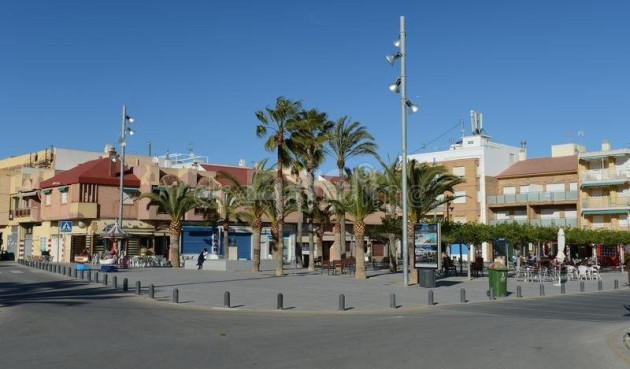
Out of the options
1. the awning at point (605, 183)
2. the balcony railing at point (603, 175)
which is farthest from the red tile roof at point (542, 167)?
the awning at point (605, 183)

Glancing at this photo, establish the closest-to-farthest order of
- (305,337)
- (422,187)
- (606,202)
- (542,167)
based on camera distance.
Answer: (305,337), (422,187), (606,202), (542,167)

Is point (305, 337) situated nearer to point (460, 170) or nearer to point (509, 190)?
point (460, 170)

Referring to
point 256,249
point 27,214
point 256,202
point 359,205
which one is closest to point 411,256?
point 359,205

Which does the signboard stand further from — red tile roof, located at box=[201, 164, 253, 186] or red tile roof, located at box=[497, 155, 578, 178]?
red tile roof, located at box=[497, 155, 578, 178]

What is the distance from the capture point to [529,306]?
1938 centimetres

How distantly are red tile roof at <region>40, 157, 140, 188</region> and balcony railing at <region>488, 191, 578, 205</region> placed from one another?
3862 cm

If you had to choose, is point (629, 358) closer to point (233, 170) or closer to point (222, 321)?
point (222, 321)

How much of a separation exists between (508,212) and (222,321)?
58743 millimetres

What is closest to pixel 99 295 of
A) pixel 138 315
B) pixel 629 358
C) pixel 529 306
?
pixel 138 315

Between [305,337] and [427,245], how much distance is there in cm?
1670

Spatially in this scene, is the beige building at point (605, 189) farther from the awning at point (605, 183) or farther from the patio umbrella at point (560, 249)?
the patio umbrella at point (560, 249)

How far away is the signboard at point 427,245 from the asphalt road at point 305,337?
7.65 metres

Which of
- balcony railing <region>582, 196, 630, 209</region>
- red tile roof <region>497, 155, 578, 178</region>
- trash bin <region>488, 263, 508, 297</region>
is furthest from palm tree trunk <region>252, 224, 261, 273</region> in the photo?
red tile roof <region>497, 155, 578, 178</region>

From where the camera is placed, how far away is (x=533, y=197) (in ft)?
215
